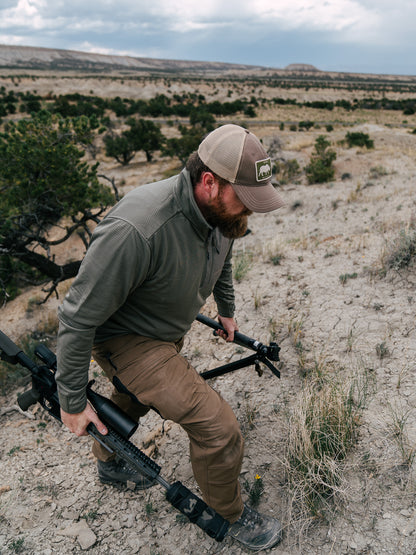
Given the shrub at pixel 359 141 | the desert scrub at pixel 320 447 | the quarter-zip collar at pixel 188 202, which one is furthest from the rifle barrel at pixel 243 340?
the shrub at pixel 359 141

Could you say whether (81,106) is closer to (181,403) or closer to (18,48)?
(181,403)

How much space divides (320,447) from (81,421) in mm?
1382

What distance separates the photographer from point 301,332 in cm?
352

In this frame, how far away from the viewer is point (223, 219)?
1.70 meters

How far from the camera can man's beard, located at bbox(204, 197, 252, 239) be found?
5.46 ft

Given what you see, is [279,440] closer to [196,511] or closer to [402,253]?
[196,511]

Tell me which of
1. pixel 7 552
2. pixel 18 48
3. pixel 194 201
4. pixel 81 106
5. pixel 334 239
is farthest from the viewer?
pixel 18 48

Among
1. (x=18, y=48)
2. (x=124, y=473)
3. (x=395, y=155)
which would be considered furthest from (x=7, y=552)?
(x=18, y=48)

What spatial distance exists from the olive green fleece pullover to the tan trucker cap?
0.17 m

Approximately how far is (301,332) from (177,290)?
7.03 ft

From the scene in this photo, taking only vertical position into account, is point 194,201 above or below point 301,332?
above

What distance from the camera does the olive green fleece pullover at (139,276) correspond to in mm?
1489

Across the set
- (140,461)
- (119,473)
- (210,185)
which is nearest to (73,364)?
(140,461)

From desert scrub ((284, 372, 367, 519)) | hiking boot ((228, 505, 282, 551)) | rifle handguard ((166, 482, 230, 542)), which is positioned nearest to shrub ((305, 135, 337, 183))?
desert scrub ((284, 372, 367, 519))
